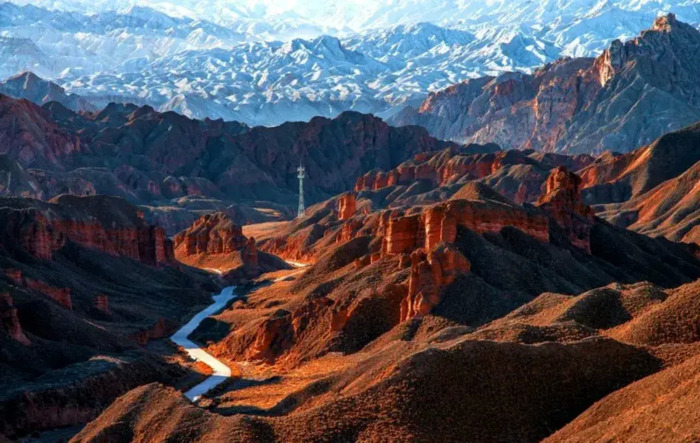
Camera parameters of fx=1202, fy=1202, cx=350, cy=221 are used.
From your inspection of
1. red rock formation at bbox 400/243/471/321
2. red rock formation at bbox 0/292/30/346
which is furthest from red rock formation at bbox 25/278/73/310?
red rock formation at bbox 400/243/471/321

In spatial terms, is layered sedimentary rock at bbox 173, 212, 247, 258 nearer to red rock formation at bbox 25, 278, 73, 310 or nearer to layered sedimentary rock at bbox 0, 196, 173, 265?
layered sedimentary rock at bbox 0, 196, 173, 265

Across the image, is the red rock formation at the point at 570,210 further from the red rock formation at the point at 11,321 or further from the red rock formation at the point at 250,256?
the red rock formation at the point at 250,256

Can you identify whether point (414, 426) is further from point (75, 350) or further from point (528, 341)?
point (75, 350)

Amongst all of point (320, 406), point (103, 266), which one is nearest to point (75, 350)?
point (320, 406)

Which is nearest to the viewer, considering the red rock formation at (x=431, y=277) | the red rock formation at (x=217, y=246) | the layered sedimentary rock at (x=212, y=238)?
the red rock formation at (x=431, y=277)

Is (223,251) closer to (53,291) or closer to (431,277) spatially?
(53,291)

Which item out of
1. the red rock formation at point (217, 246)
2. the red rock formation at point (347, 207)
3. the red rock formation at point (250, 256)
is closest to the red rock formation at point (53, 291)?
the red rock formation at point (217, 246)

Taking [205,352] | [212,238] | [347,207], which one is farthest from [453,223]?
[347,207]
